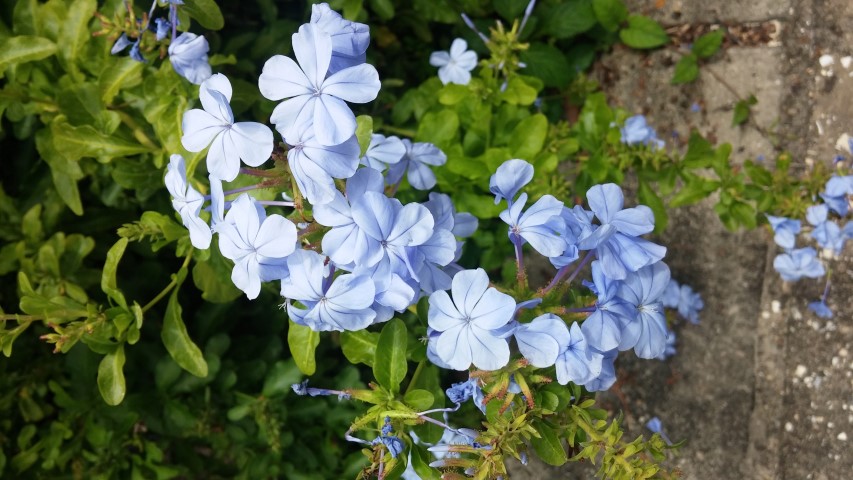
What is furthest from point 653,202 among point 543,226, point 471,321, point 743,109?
point 471,321

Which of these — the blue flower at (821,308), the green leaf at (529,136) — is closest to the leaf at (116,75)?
the green leaf at (529,136)

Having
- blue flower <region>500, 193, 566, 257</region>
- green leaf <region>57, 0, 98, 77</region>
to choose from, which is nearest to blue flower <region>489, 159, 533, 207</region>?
blue flower <region>500, 193, 566, 257</region>

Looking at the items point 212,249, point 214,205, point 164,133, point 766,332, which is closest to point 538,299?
point 214,205

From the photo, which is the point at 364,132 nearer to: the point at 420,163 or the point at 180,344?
the point at 420,163

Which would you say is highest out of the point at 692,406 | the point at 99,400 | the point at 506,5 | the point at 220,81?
the point at 220,81

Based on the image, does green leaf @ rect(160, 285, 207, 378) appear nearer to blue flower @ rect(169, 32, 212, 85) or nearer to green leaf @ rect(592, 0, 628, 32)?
blue flower @ rect(169, 32, 212, 85)

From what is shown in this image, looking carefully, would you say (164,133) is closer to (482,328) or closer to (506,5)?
(482,328)
